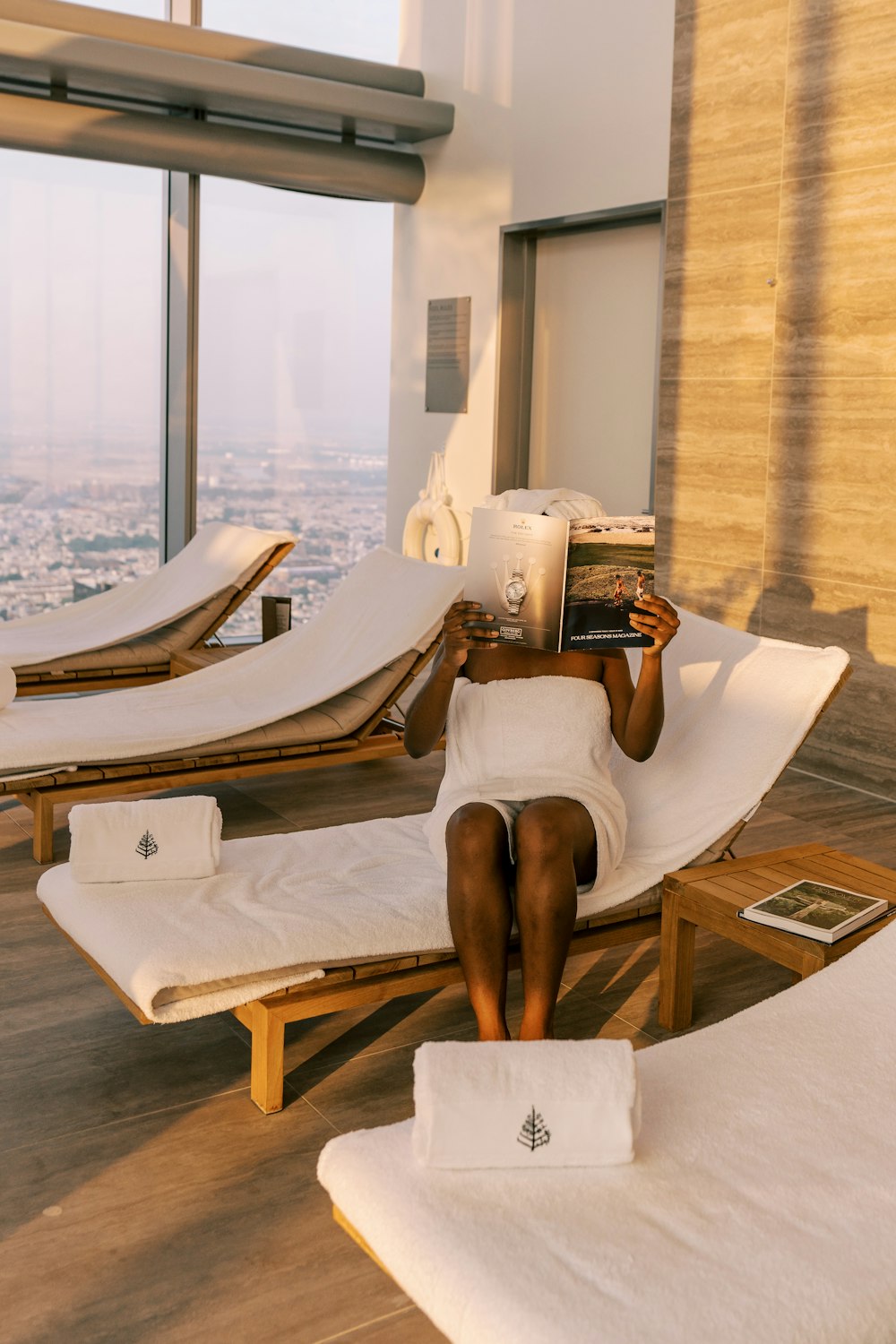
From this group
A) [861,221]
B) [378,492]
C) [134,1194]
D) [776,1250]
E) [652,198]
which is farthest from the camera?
[378,492]

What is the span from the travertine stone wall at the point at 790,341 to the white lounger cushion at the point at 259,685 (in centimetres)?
130

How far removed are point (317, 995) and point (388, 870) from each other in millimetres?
451

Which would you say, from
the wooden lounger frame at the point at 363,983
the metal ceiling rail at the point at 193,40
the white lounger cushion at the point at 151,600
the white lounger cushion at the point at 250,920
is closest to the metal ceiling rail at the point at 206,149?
the metal ceiling rail at the point at 193,40

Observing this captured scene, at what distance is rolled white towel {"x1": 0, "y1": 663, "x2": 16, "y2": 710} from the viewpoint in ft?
13.0

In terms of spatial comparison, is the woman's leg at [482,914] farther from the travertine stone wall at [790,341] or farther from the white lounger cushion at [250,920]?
the travertine stone wall at [790,341]

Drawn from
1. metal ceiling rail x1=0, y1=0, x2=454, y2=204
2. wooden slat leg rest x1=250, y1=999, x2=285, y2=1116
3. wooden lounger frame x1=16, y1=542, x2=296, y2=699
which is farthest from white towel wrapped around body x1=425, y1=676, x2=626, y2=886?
metal ceiling rail x1=0, y1=0, x2=454, y2=204

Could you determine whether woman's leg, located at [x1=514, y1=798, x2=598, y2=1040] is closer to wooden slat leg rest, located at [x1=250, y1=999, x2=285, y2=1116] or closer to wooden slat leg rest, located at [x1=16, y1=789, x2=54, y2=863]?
wooden slat leg rest, located at [x1=250, y1=999, x2=285, y2=1116]

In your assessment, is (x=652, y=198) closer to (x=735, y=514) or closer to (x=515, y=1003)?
(x=735, y=514)

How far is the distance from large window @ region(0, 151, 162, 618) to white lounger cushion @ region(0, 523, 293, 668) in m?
0.92

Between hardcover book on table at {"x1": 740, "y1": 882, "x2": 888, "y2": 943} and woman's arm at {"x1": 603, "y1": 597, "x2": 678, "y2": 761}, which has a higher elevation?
woman's arm at {"x1": 603, "y1": 597, "x2": 678, "y2": 761}

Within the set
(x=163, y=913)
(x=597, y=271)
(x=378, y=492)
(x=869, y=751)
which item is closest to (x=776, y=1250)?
(x=163, y=913)

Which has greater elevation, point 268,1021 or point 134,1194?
point 268,1021

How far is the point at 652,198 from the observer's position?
5.57m

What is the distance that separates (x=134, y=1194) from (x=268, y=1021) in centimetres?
35
